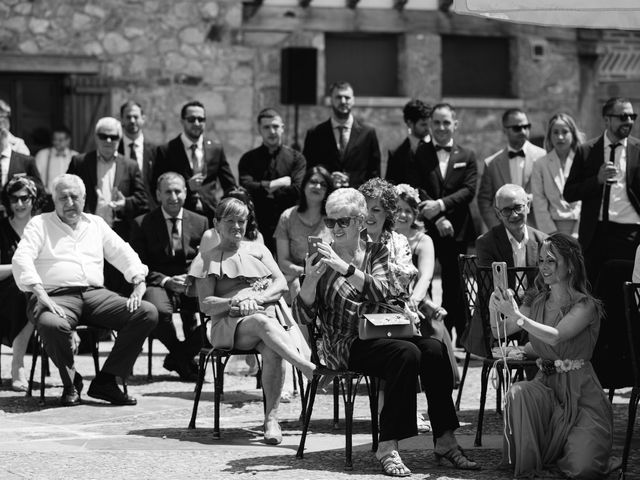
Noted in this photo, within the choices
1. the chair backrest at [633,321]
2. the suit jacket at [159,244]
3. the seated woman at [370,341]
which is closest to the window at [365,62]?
the suit jacket at [159,244]

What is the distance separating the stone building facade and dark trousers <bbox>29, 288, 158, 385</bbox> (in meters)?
7.55

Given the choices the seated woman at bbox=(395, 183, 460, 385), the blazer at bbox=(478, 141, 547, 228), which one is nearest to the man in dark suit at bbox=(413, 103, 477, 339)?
the blazer at bbox=(478, 141, 547, 228)

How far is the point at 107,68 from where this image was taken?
16.2 meters

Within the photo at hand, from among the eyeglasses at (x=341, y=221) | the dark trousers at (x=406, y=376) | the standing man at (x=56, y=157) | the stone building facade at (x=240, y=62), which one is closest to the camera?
the dark trousers at (x=406, y=376)

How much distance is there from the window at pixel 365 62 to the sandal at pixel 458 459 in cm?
1099

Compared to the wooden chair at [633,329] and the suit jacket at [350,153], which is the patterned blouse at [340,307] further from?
the suit jacket at [350,153]

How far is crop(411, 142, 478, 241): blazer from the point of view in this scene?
417 inches

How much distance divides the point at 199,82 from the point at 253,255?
8.48 meters

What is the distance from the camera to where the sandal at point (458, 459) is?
21.7ft

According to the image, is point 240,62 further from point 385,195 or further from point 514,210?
point 385,195

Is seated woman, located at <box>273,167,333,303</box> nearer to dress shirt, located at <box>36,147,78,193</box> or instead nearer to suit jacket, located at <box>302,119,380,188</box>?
suit jacket, located at <box>302,119,380,188</box>

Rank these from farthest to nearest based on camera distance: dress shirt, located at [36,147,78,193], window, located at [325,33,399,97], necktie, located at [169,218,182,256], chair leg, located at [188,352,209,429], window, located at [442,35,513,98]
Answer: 1. window, located at [442,35,513,98]
2. window, located at [325,33,399,97]
3. dress shirt, located at [36,147,78,193]
4. necktie, located at [169,218,182,256]
5. chair leg, located at [188,352,209,429]

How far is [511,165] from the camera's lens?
11008mm

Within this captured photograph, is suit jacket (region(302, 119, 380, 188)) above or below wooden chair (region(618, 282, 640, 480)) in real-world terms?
above
